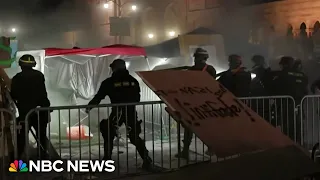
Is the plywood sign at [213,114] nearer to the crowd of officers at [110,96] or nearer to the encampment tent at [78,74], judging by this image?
the crowd of officers at [110,96]

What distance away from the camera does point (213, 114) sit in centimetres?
396

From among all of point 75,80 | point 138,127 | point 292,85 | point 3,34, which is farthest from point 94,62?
point 292,85

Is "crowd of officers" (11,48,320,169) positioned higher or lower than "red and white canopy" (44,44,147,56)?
lower

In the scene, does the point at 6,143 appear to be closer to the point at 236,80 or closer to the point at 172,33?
the point at 236,80

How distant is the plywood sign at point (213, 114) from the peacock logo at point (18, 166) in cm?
197

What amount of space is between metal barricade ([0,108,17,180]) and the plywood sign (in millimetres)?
1943

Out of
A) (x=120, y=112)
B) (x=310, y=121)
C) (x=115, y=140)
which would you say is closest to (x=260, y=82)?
(x=310, y=121)

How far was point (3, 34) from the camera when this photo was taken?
807 centimetres

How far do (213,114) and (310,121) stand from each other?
4237 millimetres

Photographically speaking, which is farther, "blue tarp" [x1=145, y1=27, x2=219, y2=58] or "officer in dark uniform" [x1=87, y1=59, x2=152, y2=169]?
"blue tarp" [x1=145, y1=27, x2=219, y2=58]

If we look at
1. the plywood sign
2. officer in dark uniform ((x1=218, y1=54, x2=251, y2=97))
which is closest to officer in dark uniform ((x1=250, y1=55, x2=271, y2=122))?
officer in dark uniform ((x1=218, y1=54, x2=251, y2=97))

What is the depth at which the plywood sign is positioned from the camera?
3727 millimetres

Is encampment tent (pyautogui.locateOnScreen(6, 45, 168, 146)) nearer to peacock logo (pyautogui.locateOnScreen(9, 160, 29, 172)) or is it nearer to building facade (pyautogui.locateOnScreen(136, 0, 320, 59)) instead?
building facade (pyautogui.locateOnScreen(136, 0, 320, 59))

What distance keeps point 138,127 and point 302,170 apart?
278cm
